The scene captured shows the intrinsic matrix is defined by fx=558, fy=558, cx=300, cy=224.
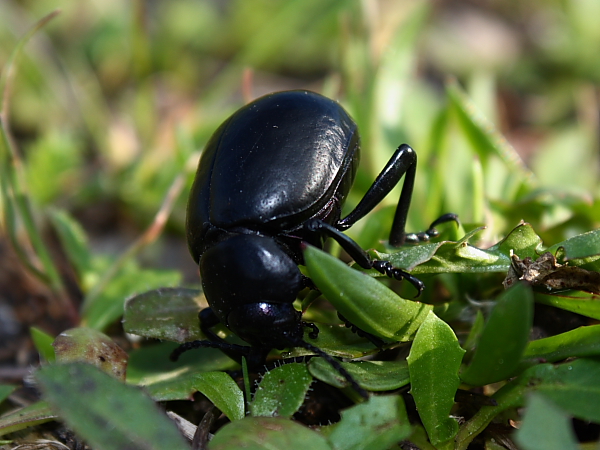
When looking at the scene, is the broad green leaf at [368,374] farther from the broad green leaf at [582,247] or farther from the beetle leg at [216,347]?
the broad green leaf at [582,247]

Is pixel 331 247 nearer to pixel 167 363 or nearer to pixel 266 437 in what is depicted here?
pixel 167 363

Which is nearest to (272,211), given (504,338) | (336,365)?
(336,365)

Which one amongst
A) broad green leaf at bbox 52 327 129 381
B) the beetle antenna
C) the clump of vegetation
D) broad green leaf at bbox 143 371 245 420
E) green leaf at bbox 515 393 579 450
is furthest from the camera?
broad green leaf at bbox 52 327 129 381

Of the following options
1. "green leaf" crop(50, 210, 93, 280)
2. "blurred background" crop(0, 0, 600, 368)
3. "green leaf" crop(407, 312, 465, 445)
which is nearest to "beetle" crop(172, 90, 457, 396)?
"green leaf" crop(407, 312, 465, 445)

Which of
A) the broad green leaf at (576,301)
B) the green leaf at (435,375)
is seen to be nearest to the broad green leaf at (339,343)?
the green leaf at (435,375)

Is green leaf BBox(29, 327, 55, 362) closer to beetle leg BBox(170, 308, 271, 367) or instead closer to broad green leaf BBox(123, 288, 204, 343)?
broad green leaf BBox(123, 288, 204, 343)
